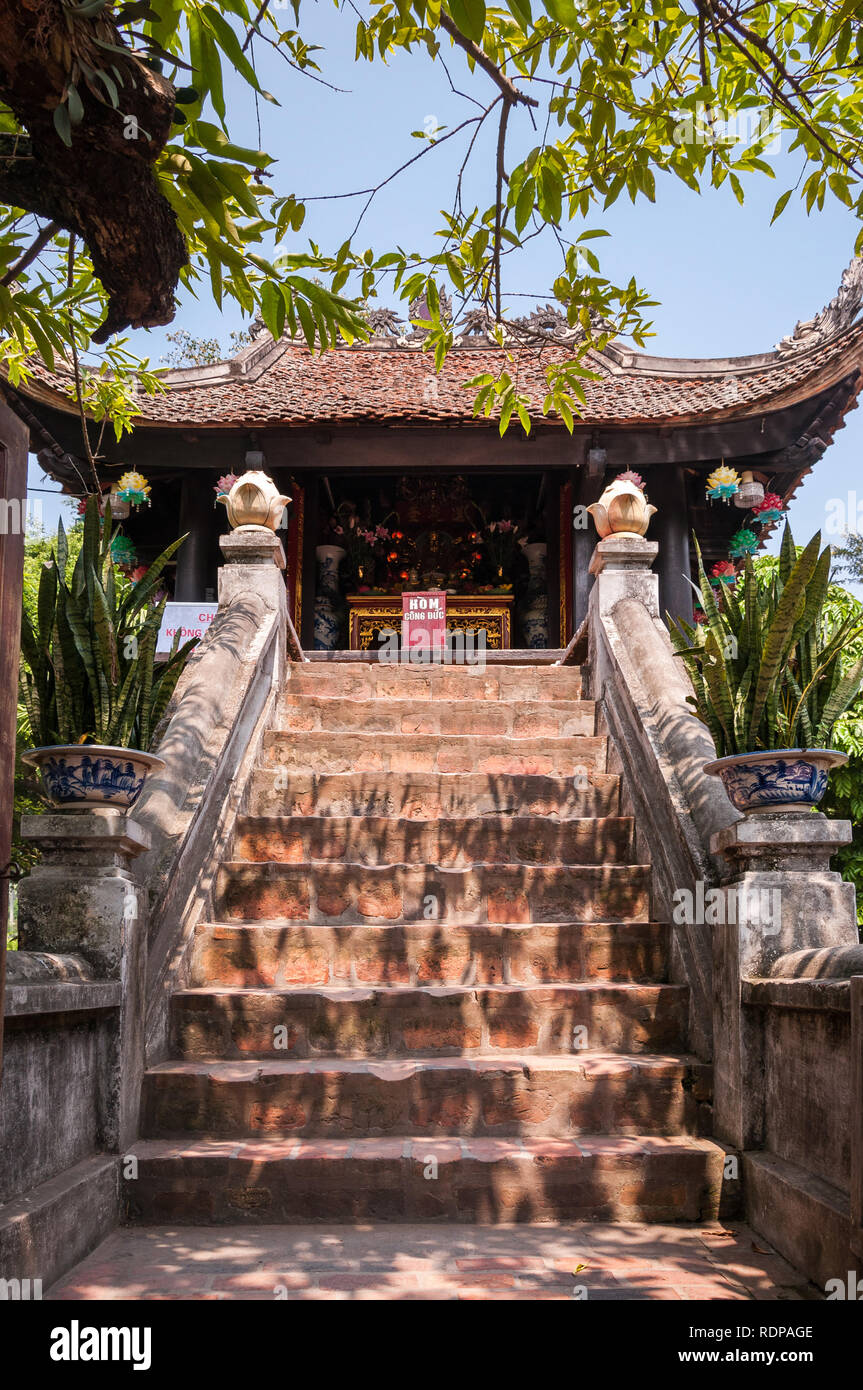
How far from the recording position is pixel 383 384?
13.4 meters

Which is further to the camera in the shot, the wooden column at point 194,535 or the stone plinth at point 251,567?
the wooden column at point 194,535

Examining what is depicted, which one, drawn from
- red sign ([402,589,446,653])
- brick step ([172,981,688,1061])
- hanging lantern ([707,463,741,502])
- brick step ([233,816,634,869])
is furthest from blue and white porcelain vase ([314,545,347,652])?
brick step ([172,981,688,1061])

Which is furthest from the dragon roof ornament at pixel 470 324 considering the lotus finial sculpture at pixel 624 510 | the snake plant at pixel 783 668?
the snake plant at pixel 783 668

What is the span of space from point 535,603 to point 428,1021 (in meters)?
10.6

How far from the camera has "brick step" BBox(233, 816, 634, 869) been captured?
496cm

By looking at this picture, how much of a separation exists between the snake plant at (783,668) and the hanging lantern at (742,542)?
9407 millimetres

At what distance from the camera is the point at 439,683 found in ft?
22.8

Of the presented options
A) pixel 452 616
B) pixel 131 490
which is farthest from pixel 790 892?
pixel 452 616

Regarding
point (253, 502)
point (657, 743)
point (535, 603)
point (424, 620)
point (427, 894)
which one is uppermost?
point (535, 603)

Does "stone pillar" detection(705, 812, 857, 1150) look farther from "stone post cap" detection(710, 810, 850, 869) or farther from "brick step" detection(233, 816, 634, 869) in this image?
"brick step" detection(233, 816, 634, 869)

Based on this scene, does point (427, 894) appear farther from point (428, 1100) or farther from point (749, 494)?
point (749, 494)

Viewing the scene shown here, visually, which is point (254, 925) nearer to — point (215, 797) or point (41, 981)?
point (215, 797)

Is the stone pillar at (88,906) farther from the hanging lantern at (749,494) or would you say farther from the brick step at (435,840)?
the hanging lantern at (749,494)

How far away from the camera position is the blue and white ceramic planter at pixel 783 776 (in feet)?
11.0
